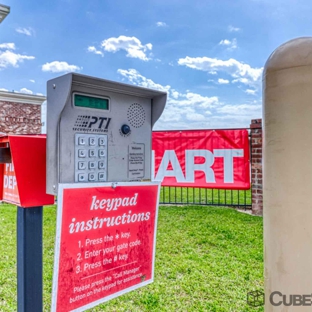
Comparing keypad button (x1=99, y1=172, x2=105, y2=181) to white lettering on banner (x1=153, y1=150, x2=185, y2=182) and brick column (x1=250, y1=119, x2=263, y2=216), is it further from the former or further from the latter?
white lettering on banner (x1=153, y1=150, x2=185, y2=182)

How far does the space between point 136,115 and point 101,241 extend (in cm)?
56

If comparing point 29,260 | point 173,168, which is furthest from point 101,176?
point 173,168

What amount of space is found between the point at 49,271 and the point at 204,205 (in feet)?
11.9

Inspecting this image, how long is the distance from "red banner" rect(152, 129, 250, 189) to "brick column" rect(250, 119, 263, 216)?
281 millimetres

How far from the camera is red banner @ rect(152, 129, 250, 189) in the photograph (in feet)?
17.3

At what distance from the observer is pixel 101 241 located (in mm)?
1145

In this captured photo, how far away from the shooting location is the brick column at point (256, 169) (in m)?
4.80

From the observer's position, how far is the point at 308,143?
95 cm

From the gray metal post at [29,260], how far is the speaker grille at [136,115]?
53cm

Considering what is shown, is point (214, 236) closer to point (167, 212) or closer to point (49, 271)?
point (167, 212)

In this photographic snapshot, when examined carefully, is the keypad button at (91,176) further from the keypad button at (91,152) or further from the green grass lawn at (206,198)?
the green grass lawn at (206,198)

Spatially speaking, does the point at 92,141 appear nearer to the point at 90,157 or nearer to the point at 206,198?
the point at 90,157

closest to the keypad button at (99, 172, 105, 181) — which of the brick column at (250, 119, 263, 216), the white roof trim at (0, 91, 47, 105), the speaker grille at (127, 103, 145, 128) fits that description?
the speaker grille at (127, 103, 145, 128)

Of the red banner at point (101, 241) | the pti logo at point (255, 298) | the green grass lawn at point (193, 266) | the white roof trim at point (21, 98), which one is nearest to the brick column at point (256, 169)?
the green grass lawn at point (193, 266)
